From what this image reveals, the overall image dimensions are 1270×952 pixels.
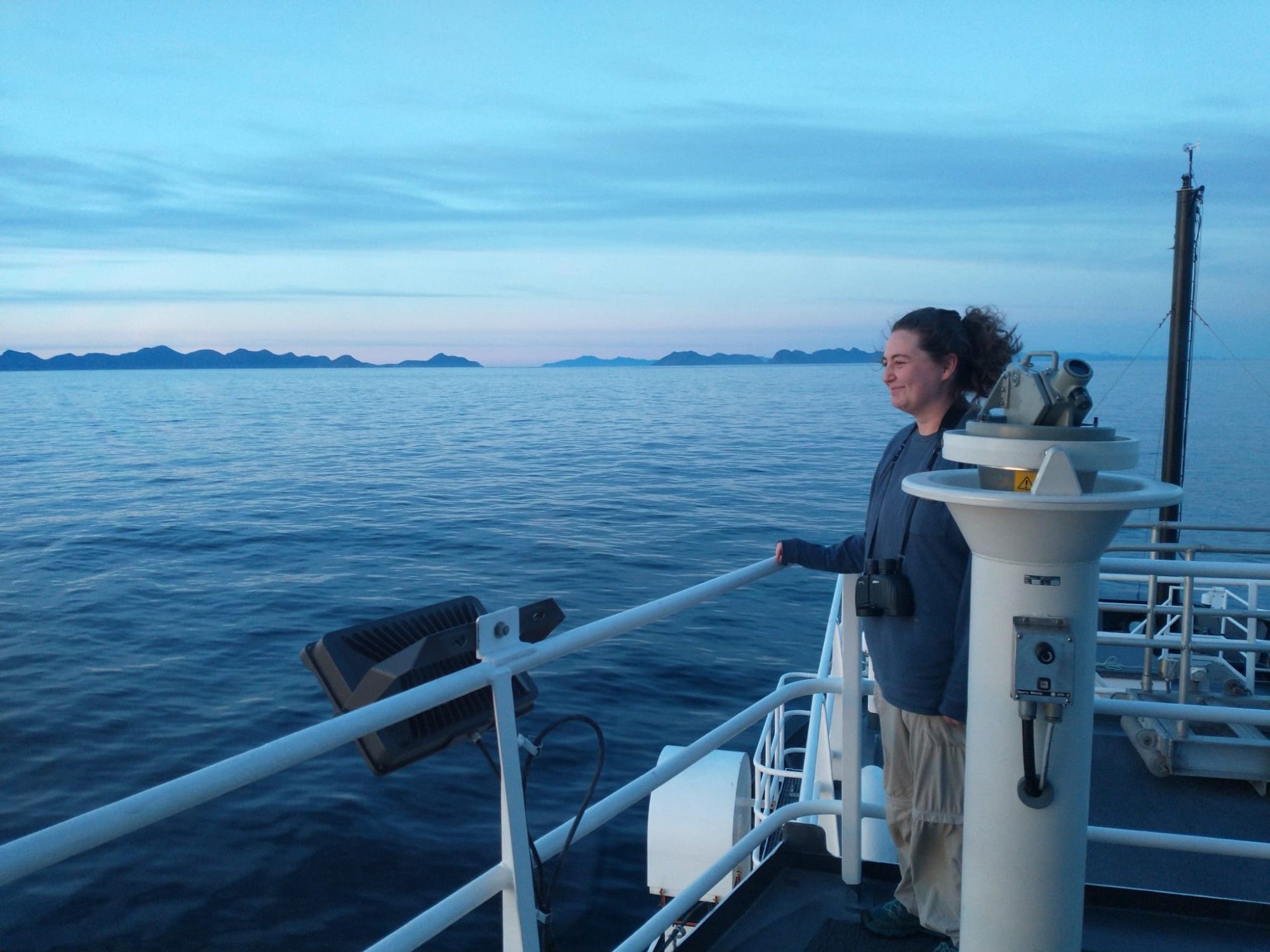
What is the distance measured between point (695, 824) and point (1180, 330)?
834 centimetres

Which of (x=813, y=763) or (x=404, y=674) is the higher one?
(x=404, y=674)

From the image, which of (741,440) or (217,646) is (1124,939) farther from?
(741,440)

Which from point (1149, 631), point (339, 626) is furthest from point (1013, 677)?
point (339, 626)

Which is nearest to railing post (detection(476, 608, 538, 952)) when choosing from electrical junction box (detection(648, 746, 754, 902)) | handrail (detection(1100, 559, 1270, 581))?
handrail (detection(1100, 559, 1270, 581))

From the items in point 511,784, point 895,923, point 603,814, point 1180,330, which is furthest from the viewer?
point 1180,330

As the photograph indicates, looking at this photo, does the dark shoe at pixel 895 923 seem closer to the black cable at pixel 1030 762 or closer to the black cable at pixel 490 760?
the black cable at pixel 1030 762

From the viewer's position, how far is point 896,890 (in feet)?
8.63

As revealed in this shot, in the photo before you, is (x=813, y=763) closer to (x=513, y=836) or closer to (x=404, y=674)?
(x=513, y=836)

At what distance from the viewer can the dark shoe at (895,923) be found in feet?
8.62

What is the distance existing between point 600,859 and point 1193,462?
108ft

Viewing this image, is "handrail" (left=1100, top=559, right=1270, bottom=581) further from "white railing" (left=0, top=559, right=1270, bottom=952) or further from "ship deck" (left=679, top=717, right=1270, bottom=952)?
"ship deck" (left=679, top=717, right=1270, bottom=952)

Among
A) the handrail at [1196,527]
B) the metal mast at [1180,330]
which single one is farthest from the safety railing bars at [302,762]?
the metal mast at [1180,330]

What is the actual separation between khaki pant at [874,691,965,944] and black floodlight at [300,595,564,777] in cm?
113

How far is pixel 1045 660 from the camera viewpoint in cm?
185
